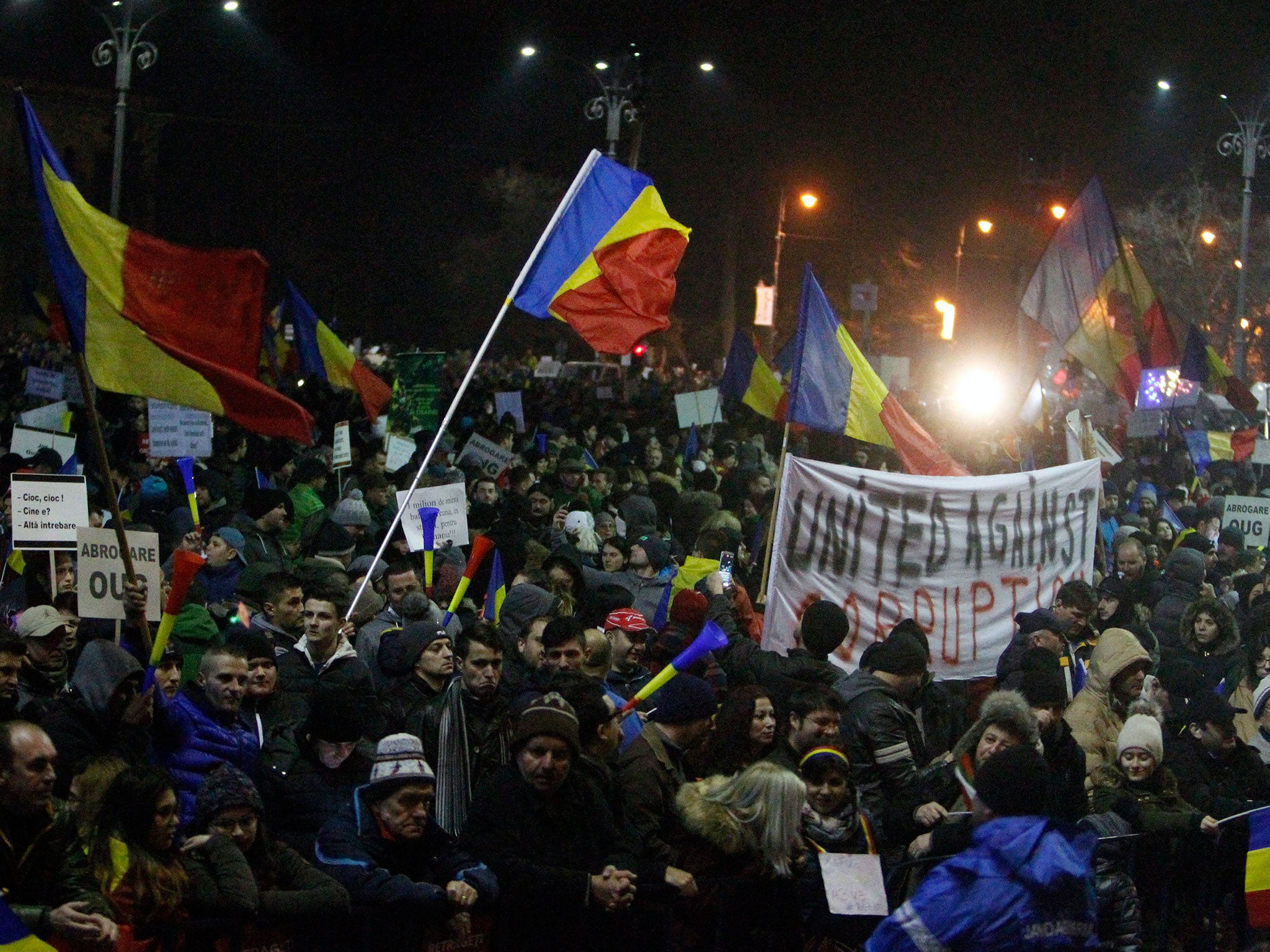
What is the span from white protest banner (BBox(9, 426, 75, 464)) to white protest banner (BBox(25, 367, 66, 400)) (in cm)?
288

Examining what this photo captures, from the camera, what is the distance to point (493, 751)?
6160mm

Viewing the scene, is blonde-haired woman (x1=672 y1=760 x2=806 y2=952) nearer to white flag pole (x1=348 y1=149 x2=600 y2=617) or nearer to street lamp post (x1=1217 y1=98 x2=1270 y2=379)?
white flag pole (x1=348 y1=149 x2=600 y2=617)

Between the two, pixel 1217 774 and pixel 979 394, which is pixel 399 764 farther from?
pixel 979 394

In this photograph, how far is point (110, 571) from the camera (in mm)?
6727

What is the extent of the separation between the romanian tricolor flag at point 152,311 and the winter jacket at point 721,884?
3.09m

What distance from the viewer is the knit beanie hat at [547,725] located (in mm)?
5090

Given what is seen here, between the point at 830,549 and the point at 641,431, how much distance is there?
31.7ft

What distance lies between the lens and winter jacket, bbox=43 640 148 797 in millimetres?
5297

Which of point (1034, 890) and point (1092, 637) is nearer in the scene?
point (1034, 890)

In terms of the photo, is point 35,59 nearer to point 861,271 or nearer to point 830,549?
point 861,271

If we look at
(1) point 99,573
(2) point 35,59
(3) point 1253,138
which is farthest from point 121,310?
(2) point 35,59

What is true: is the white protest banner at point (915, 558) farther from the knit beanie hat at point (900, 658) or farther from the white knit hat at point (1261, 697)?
the knit beanie hat at point (900, 658)

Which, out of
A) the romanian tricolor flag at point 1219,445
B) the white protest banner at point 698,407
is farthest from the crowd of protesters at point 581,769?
the romanian tricolor flag at point 1219,445

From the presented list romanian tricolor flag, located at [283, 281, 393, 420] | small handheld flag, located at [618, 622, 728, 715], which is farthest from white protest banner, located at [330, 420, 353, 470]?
small handheld flag, located at [618, 622, 728, 715]
